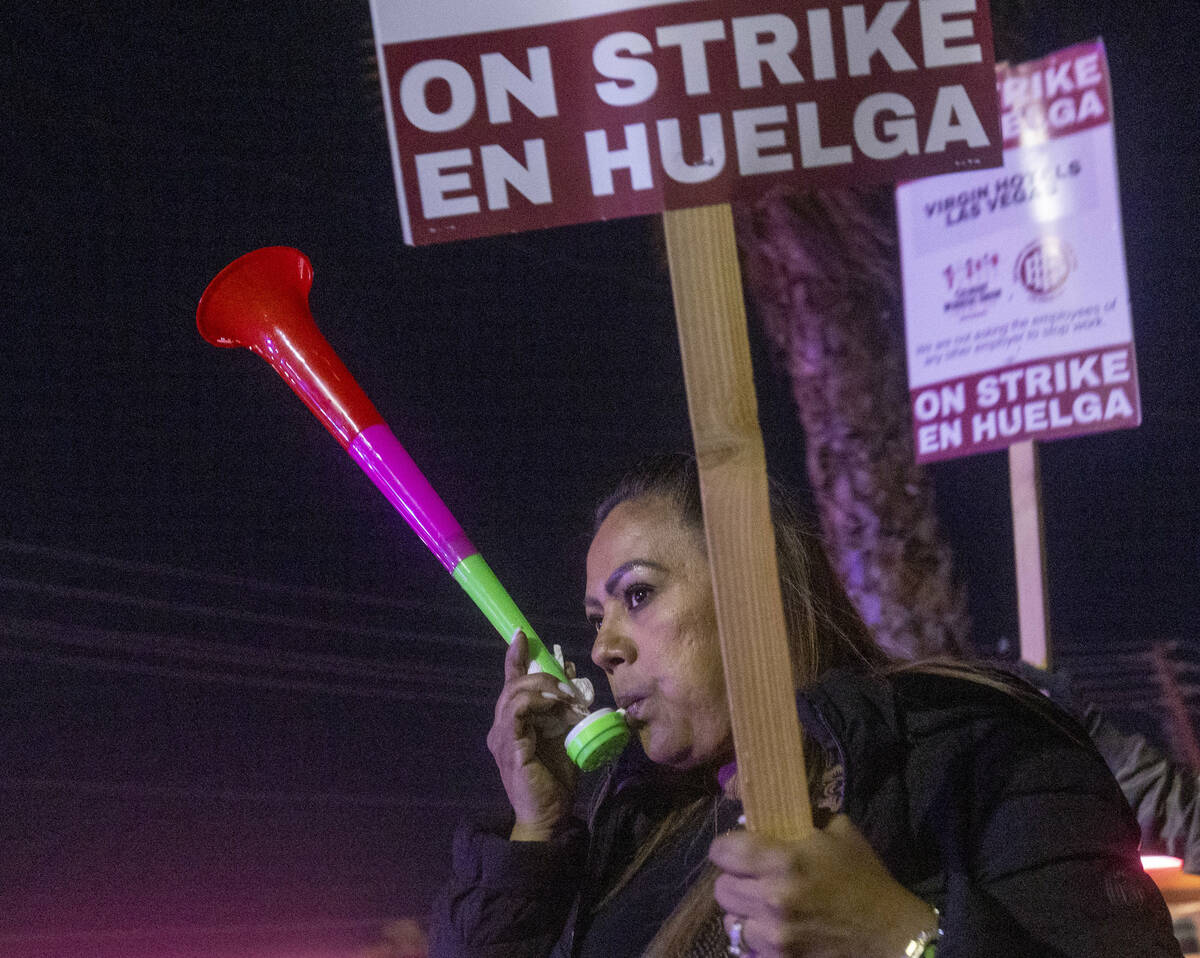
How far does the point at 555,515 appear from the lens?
1010 inches

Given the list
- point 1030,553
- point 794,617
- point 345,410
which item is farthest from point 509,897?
point 1030,553

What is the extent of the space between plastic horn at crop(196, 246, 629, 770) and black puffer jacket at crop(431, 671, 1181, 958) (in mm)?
573

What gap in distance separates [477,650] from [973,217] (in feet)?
61.0

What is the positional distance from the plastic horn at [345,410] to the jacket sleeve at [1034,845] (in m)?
0.67

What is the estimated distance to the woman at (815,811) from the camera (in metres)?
1.45

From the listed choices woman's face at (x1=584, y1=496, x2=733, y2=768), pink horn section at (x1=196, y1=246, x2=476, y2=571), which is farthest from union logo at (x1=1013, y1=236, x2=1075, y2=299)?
pink horn section at (x1=196, y1=246, x2=476, y2=571)

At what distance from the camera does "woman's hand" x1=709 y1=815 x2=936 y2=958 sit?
1.36 meters

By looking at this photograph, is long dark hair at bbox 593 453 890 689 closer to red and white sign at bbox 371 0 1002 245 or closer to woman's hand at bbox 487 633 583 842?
woman's hand at bbox 487 633 583 842

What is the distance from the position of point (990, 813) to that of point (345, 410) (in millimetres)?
A: 1200

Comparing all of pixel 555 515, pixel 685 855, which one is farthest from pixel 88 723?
pixel 685 855

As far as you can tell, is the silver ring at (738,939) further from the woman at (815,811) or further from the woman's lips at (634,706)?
the woman's lips at (634,706)

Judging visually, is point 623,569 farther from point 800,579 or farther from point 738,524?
point 738,524

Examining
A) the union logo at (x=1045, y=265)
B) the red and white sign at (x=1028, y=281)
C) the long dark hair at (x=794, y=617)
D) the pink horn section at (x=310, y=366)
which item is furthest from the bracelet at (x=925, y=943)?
the union logo at (x=1045, y=265)

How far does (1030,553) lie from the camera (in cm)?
487
